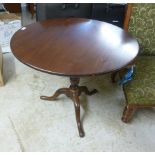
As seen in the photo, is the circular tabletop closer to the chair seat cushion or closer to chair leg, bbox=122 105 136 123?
the chair seat cushion

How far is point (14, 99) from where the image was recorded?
75.9 inches

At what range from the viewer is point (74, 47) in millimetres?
1456

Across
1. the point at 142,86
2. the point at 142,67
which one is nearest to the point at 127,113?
the point at 142,86

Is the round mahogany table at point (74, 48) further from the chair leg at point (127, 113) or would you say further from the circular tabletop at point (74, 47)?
the chair leg at point (127, 113)

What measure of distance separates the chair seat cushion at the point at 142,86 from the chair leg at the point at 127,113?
0.10 meters

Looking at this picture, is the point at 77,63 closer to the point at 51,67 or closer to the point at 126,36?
the point at 51,67

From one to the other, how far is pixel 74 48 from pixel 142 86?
573mm

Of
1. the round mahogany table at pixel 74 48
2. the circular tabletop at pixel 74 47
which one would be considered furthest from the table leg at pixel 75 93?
the circular tabletop at pixel 74 47

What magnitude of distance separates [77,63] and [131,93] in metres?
0.52

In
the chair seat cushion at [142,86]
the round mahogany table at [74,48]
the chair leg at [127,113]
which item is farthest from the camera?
the chair leg at [127,113]

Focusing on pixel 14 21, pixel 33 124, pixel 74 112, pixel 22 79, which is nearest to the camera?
pixel 33 124

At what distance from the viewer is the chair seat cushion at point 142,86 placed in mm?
1563

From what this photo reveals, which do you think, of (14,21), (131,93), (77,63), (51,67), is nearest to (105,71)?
(77,63)

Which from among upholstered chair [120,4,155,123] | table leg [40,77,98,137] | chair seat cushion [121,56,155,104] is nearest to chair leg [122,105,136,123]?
upholstered chair [120,4,155,123]
